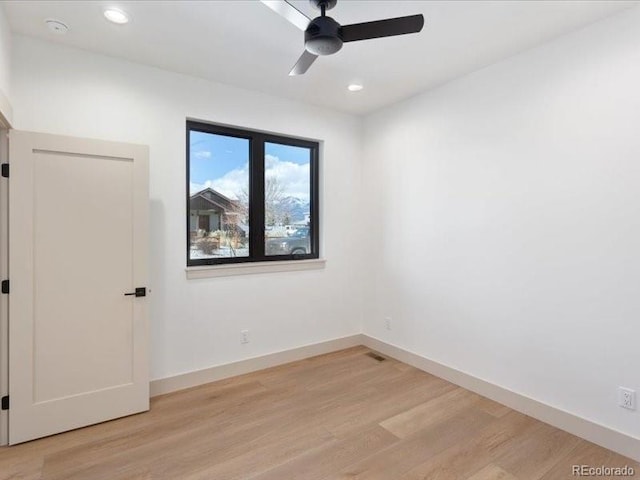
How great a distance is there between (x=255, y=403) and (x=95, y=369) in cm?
122

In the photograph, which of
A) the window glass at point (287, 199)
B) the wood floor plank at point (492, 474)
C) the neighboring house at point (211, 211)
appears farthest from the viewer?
the window glass at point (287, 199)

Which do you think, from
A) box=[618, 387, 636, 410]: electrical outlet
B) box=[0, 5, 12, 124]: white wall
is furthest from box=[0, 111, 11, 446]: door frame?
box=[618, 387, 636, 410]: electrical outlet

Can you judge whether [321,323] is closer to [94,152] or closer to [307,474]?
[307,474]

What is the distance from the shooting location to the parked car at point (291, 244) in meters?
3.78

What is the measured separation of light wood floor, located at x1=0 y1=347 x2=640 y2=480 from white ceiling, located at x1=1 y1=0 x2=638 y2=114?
2800 millimetres

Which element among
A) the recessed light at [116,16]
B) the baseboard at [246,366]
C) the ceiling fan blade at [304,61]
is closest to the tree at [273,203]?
the baseboard at [246,366]

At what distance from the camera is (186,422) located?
2559 mm

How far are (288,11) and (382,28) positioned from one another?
0.50 m

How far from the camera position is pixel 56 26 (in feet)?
7.72

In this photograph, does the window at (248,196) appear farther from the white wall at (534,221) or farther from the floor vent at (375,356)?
the floor vent at (375,356)

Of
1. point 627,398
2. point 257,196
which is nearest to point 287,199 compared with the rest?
point 257,196

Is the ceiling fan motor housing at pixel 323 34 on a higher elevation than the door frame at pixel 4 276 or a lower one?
higher

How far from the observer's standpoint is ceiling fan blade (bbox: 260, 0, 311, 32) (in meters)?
1.73

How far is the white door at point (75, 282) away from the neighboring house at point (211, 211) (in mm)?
633
